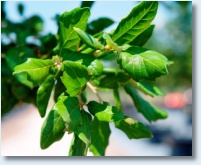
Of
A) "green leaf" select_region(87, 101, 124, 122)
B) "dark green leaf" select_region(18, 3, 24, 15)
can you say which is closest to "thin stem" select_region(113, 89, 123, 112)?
"green leaf" select_region(87, 101, 124, 122)

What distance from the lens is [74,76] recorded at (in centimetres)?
76

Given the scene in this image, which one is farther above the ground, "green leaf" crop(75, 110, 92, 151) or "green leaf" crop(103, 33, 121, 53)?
"green leaf" crop(103, 33, 121, 53)

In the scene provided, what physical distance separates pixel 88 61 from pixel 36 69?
0.12 meters

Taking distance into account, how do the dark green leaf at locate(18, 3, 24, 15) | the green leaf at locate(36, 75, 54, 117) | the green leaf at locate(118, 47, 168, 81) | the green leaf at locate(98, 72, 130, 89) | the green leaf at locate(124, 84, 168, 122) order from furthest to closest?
the dark green leaf at locate(18, 3, 24, 15), the green leaf at locate(124, 84, 168, 122), the green leaf at locate(98, 72, 130, 89), the green leaf at locate(36, 75, 54, 117), the green leaf at locate(118, 47, 168, 81)

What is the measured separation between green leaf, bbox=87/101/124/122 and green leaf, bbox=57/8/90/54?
140mm

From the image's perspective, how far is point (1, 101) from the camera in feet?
4.18

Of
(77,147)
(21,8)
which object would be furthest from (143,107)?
(21,8)

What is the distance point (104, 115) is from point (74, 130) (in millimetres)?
75

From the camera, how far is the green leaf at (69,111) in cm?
74

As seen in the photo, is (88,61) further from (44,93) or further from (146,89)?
(146,89)

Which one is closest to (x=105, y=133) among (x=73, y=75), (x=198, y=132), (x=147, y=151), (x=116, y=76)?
(x=116, y=76)

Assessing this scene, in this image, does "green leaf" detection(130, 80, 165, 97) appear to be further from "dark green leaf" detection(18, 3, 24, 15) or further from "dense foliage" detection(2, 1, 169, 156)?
"dark green leaf" detection(18, 3, 24, 15)

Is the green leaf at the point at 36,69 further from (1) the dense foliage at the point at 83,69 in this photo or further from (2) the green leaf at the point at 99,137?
(2) the green leaf at the point at 99,137

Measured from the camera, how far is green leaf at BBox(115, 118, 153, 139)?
843 mm
